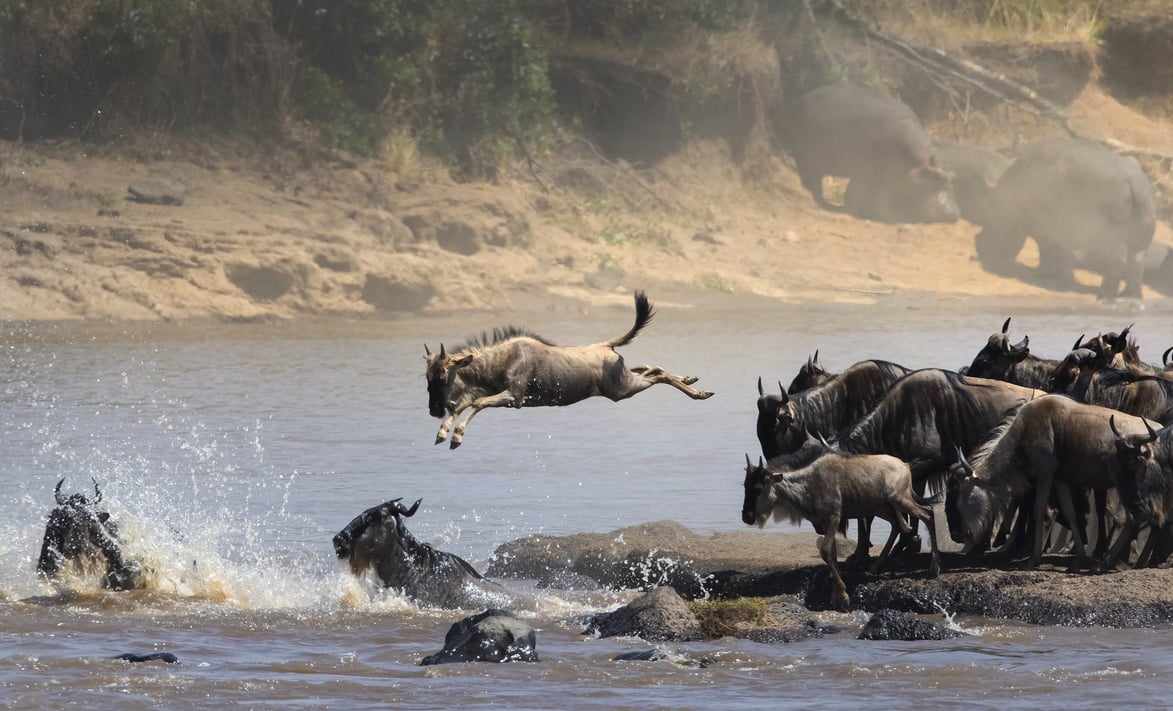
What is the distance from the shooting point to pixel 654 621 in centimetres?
936

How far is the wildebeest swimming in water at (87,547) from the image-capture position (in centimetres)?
1024

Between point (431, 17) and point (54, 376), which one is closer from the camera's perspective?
point (54, 376)

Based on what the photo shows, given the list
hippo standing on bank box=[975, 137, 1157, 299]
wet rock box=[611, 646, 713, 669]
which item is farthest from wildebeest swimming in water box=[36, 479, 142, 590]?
hippo standing on bank box=[975, 137, 1157, 299]

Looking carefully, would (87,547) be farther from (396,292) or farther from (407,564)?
(396,292)

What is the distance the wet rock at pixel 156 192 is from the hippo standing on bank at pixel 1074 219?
1280cm

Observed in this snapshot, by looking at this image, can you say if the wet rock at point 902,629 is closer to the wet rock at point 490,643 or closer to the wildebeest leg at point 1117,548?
the wildebeest leg at point 1117,548

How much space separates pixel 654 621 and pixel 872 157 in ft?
71.9

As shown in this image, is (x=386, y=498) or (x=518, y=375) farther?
(x=386, y=498)

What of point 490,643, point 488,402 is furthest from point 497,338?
point 490,643

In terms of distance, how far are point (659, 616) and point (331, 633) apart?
Answer: 1.70 meters

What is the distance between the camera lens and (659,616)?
9375 millimetres

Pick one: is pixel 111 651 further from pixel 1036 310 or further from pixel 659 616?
→ pixel 1036 310

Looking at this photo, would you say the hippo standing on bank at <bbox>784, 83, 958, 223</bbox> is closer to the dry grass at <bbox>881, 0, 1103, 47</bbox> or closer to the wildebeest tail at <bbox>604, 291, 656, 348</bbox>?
the dry grass at <bbox>881, 0, 1103, 47</bbox>

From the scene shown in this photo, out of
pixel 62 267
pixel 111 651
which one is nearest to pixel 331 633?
pixel 111 651
